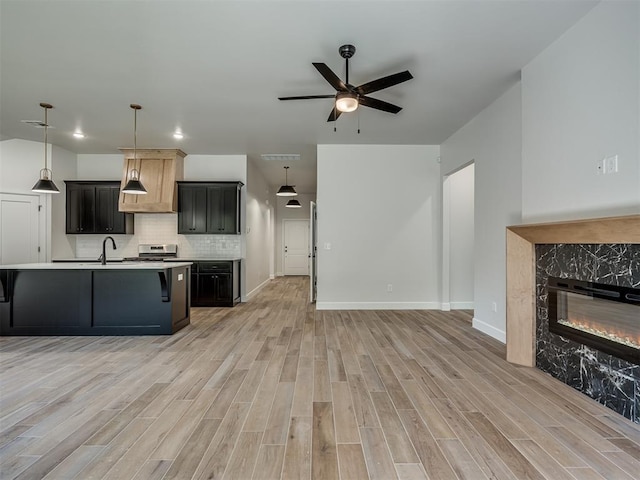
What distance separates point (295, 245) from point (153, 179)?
6618 millimetres

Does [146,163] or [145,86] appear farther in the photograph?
[146,163]

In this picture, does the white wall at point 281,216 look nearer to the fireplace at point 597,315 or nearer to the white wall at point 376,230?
the white wall at point 376,230

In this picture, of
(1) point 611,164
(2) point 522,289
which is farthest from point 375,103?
(2) point 522,289

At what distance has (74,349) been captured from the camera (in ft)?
12.4

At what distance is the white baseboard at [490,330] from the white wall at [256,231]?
4474mm

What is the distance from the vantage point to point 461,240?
598 cm

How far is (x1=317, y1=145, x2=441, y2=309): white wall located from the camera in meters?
6.04

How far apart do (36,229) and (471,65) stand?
7486mm

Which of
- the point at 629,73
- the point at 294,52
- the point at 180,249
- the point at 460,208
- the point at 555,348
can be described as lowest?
the point at 555,348

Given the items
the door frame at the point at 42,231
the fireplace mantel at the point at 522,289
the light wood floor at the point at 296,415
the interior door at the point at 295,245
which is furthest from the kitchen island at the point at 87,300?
the interior door at the point at 295,245

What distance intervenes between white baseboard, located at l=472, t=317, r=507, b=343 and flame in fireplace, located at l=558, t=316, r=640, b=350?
1103 millimetres

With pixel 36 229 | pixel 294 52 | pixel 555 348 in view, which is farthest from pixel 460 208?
pixel 36 229

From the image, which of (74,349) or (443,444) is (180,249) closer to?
(74,349)

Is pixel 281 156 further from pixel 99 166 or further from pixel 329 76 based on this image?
pixel 329 76
